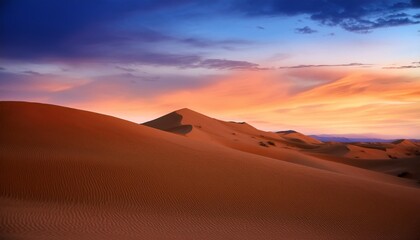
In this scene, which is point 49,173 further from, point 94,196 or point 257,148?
point 257,148

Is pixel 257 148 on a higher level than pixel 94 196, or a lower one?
higher

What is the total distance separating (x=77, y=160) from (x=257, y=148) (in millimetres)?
20665

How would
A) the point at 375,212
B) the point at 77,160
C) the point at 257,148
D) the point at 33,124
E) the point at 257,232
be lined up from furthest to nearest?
the point at 257,148 → the point at 33,124 → the point at 77,160 → the point at 375,212 → the point at 257,232

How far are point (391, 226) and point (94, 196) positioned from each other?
8754 mm

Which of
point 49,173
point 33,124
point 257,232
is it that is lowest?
point 257,232

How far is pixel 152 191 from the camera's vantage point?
12688mm

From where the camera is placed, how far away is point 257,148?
33250 mm

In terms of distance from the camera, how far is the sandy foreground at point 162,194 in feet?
31.7

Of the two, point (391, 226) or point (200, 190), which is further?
point (200, 190)

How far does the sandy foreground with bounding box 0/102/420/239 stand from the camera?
9.66 m

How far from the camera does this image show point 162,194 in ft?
41.2

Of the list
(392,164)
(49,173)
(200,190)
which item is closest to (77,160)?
(49,173)

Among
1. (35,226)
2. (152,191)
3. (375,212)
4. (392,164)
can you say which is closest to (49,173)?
(152,191)

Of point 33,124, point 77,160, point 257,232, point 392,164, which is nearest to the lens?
point 257,232
